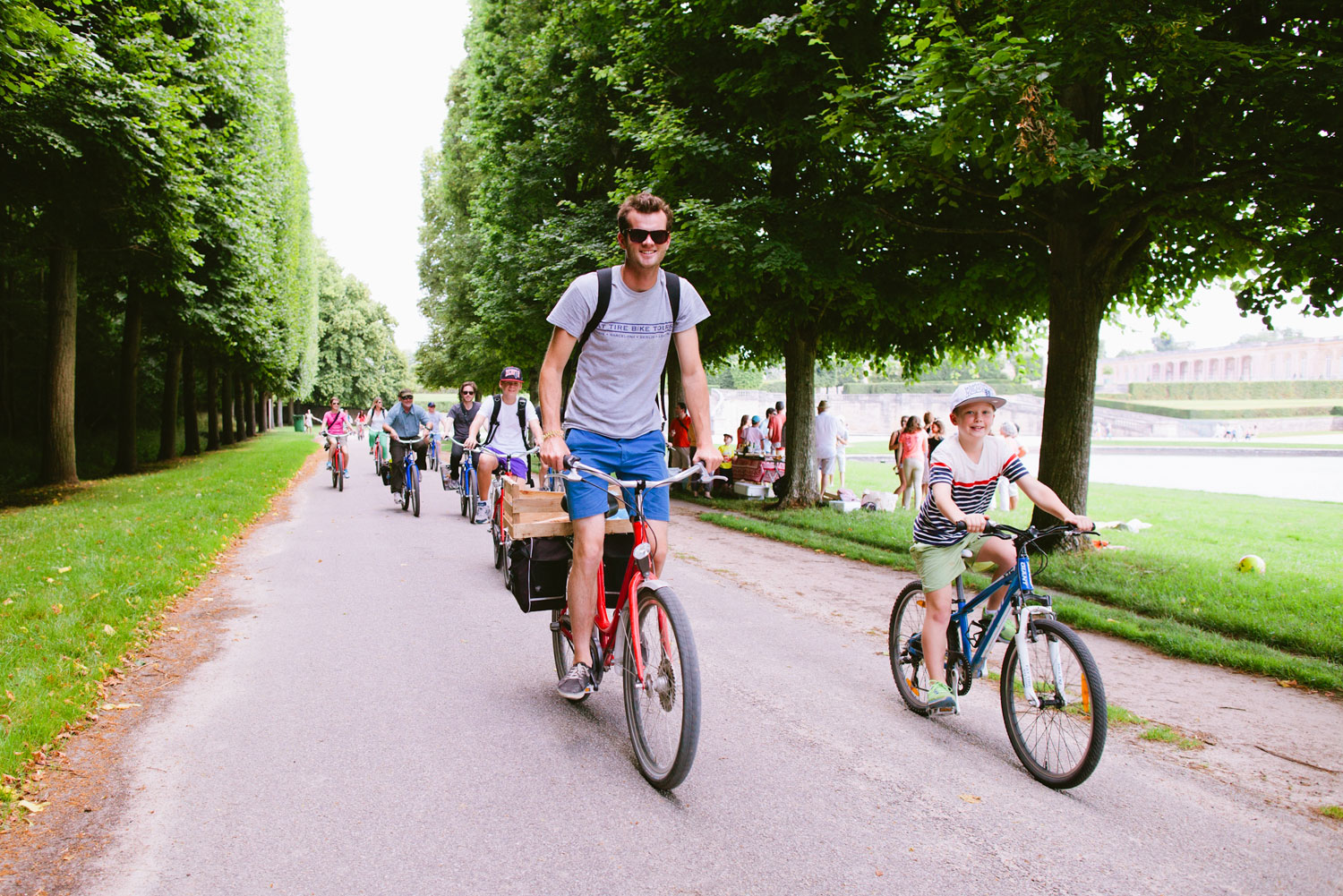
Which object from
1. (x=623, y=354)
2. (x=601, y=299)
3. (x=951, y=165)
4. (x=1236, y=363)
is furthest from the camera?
(x=1236, y=363)

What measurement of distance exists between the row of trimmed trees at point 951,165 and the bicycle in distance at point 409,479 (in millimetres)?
5462

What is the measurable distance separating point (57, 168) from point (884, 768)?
49.2ft

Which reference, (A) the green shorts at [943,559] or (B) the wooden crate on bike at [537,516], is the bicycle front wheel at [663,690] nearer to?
(B) the wooden crate on bike at [537,516]

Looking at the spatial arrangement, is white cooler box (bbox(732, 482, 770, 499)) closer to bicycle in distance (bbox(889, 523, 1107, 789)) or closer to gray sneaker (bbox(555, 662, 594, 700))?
bicycle in distance (bbox(889, 523, 1107, 789))

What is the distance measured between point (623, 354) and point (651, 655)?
4.49 feet

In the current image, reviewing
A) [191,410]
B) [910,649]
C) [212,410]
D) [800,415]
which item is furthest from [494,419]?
[212,410]

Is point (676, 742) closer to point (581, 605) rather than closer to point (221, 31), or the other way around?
point (581, 605)

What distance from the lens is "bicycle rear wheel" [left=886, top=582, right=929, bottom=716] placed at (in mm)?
4816

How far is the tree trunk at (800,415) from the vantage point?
1553 centimetres

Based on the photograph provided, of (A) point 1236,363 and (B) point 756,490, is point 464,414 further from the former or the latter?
(A) point 1236,363

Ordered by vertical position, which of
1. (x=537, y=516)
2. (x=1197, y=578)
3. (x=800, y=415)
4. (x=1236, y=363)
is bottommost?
(x=1197, y=578)

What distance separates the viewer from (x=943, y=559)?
4527mm

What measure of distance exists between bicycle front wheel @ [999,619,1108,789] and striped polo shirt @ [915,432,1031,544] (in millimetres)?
650

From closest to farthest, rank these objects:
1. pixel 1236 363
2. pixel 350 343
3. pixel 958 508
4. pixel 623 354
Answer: pixel 623 354
pixel 958 508
pixel 350 343
pixel 1236 363
